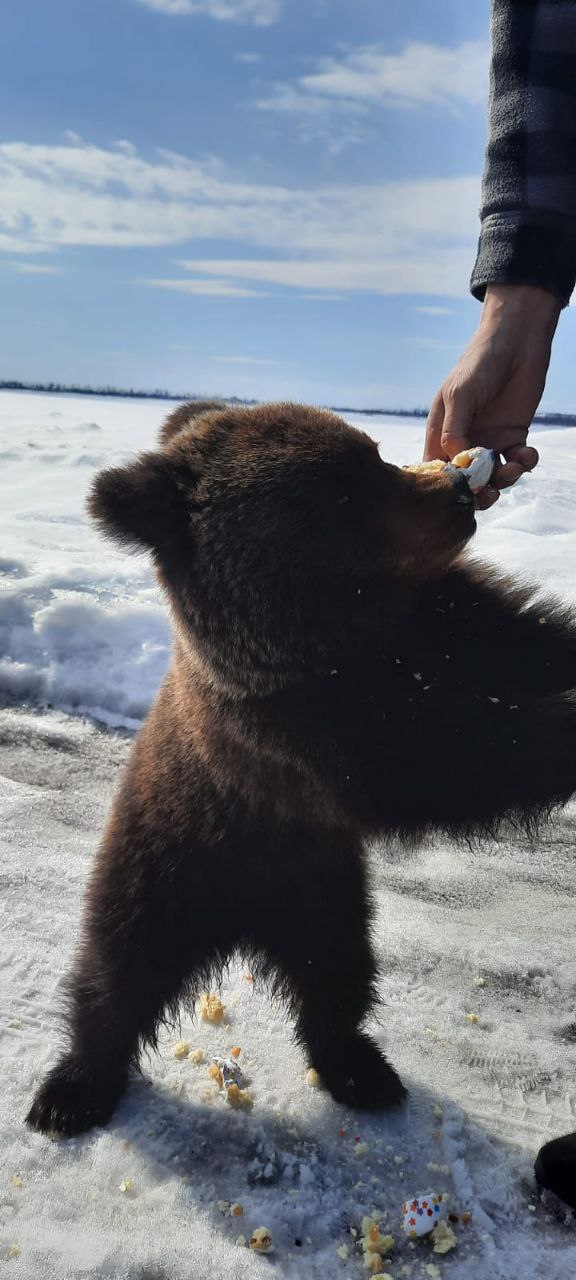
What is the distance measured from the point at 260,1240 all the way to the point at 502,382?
2198 mm

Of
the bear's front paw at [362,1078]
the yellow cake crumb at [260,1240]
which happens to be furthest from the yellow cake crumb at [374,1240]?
the bear's front paw at [362,1078]

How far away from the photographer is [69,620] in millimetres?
5184

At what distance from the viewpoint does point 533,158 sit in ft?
9.12

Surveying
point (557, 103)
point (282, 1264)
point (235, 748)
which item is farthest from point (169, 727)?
point (557, 103)

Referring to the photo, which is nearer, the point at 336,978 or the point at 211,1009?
the point at 336,978

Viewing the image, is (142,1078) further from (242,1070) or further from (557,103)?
(557,103)

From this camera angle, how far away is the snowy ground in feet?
6.83

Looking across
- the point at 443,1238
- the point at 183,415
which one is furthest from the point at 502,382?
the point at 443,1238

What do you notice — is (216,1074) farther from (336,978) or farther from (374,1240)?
(374,1240)

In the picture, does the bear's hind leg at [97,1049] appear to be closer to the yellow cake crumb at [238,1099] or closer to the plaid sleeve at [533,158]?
the yellow cake crumb at [238,1099]

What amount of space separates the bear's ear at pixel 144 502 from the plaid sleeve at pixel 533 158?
116 centimetres

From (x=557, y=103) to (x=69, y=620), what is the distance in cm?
340

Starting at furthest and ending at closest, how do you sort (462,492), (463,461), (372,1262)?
(463,461) < (462,492) < (372,1262)

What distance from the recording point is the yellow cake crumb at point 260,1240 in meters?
2.08
